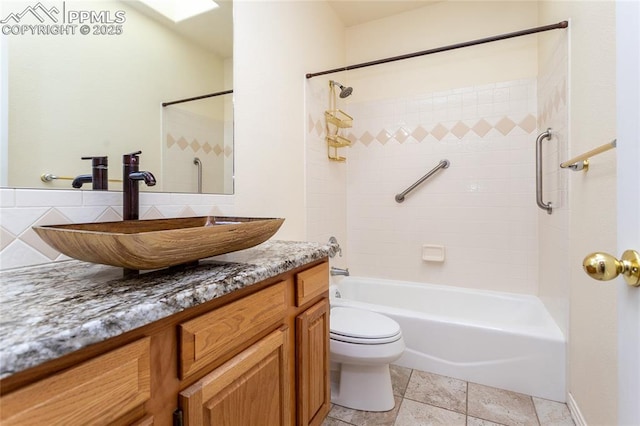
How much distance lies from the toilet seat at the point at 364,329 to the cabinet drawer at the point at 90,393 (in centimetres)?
110

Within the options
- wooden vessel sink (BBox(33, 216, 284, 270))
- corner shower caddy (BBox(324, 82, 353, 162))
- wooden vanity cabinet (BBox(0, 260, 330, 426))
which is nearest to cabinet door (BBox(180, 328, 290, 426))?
wooden vanity cabinet (BBox(0, 260, 330, 426))

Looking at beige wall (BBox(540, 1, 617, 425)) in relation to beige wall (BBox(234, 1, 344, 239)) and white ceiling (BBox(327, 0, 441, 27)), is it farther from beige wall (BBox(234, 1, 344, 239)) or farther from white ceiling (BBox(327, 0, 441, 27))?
beige wall (BBox(234, 1, 344, 239))

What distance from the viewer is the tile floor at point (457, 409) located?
1506 mm

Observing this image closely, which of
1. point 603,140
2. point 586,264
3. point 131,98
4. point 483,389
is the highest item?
point 131,98

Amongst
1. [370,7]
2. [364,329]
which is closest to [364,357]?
[364,329]

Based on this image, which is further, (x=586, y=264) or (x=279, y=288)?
(x=279, y=288)

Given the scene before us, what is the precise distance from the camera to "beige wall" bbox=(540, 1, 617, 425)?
1.15 metres

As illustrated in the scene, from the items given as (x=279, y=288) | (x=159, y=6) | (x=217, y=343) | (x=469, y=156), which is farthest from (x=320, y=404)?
(x=469, y=156)

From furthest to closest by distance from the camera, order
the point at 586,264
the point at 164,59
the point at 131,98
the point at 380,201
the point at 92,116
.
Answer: the point at 380,201 < the point at 164,59 < the point at 131,98 < the point at 92,116 < the point at 586,264

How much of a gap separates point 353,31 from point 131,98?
2.30 meters

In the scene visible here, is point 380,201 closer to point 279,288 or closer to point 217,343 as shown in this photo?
point 279,288

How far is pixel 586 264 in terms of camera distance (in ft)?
1.70

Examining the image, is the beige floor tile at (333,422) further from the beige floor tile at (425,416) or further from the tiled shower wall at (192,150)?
the tiled shower wall at (192,150)

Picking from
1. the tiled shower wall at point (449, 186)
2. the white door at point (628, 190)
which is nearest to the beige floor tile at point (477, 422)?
the tiled shower wall at point (449, 186)
